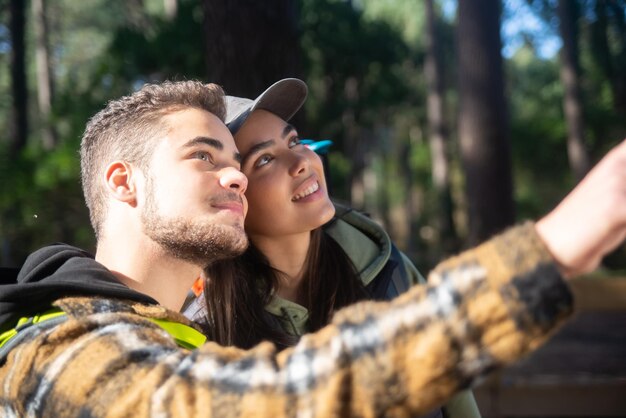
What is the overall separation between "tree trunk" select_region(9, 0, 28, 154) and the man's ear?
13027mm

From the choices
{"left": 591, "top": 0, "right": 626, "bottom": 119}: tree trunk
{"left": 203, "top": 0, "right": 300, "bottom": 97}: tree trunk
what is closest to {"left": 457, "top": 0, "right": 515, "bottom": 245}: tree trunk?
{"left": 203, "top": 0, "right": 300, "bottom": 97}: tree trunk

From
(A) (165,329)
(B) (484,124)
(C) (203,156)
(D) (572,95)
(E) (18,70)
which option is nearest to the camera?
(A) (165,329)

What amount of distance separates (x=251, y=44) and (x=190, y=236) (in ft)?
9.15

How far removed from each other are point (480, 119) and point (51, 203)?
575 cm

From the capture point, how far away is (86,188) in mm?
2324

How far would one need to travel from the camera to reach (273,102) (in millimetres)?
2748

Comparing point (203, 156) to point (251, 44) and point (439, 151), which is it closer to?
point (251, 44)

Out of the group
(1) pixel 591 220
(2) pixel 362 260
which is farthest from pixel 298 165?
(1) pixel 591 220

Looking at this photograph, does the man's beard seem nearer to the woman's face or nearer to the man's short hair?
the man's short hair

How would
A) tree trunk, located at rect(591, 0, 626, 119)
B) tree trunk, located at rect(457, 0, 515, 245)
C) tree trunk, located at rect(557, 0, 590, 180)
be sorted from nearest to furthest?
tree trunk, located at rect(457, 0, 515, 245) → tree trunk, located at rect(557, 0, 590, 180) → tree trunk, located at rect(591, 0, 626, 119)

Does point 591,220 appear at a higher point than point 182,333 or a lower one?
higher

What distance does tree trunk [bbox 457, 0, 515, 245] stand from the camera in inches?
373

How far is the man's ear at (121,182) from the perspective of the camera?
2045 millimetres

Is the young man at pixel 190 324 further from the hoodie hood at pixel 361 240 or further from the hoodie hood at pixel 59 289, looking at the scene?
the hoodie hood at pixel 361 240
